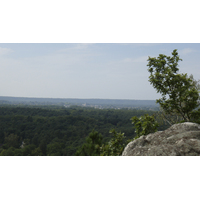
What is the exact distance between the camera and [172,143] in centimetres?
614

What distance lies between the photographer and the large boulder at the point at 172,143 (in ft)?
Answer: 18.2

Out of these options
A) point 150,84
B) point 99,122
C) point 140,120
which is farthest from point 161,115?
point 99,122

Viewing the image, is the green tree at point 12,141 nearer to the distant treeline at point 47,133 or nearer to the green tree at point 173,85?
the distant treeline at point 47,133

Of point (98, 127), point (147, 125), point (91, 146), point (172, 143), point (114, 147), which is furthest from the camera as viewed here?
point (98, 127)


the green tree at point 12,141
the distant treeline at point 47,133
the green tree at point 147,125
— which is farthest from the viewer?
the green tree at point 12,141

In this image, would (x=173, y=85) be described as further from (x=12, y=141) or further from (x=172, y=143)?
(x=12, y=141)

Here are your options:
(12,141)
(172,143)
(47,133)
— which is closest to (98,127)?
(47,133)

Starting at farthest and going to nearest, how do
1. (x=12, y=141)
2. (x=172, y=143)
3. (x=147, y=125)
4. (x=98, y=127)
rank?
1. (x=98, y=127)
2. (x=12, y=141)
3. (x=147, y=125)
4. (x=172, y=143)

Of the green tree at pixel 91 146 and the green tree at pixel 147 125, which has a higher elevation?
the green tree at pixel 147 125

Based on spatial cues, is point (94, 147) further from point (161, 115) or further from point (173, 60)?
point (173, 60)

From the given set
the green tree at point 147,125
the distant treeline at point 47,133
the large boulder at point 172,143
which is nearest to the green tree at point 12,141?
the distant treeline at point 47,133

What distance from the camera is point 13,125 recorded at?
8431cm

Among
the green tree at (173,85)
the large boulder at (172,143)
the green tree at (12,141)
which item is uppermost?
the green tree at (173,85)

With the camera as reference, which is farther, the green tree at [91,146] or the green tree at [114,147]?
the green tree at [91,146]
